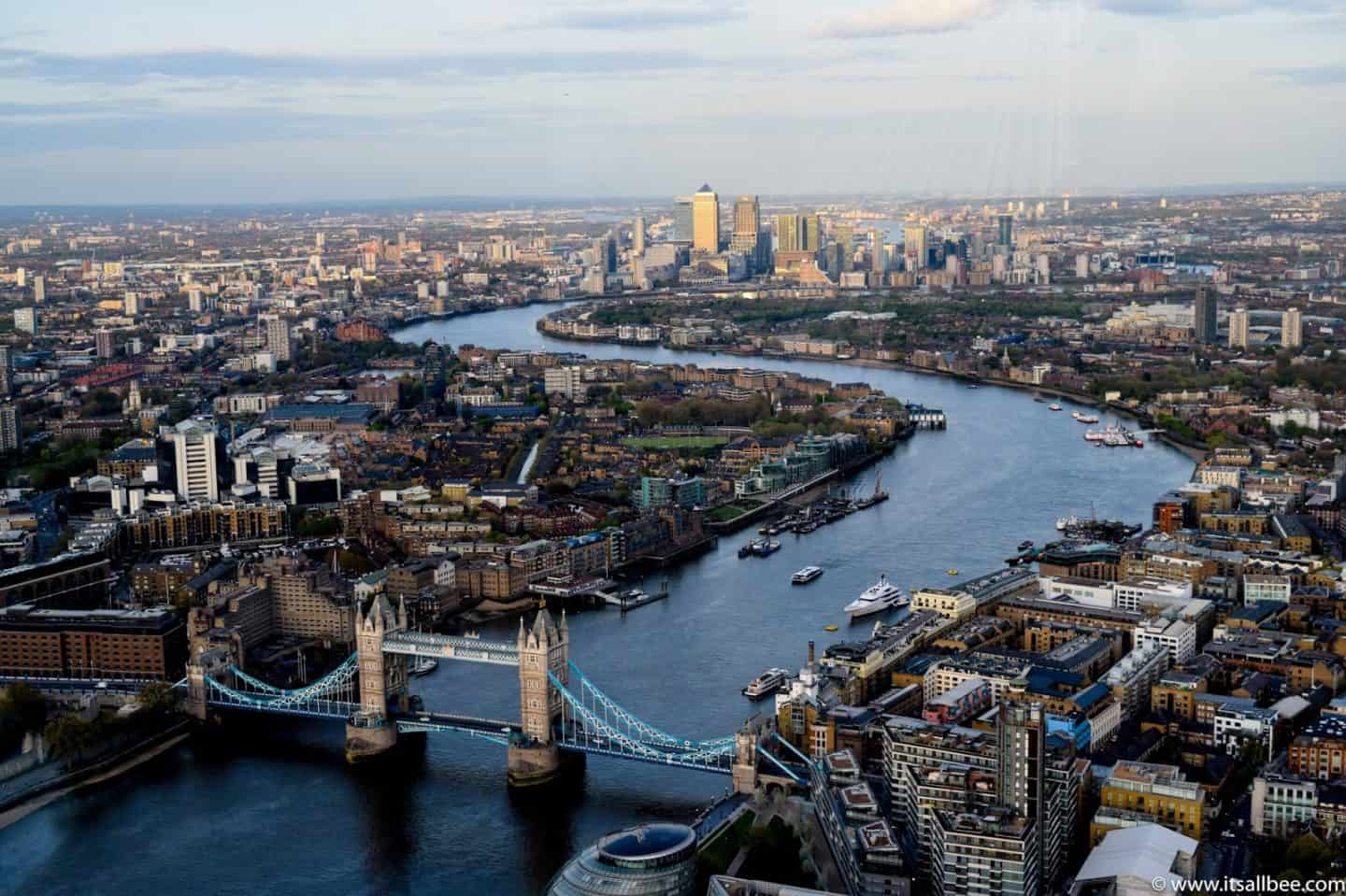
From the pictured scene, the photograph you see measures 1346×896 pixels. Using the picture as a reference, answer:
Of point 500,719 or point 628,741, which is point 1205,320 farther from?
point 628,741

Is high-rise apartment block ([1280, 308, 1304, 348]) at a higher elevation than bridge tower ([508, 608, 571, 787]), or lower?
higher

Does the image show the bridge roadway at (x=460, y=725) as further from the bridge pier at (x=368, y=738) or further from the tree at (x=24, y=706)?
the tree at (x=24, y=706)

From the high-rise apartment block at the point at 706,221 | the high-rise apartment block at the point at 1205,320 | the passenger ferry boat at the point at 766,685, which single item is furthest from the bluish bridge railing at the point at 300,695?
the high-rise apartment block at the point at 706,221

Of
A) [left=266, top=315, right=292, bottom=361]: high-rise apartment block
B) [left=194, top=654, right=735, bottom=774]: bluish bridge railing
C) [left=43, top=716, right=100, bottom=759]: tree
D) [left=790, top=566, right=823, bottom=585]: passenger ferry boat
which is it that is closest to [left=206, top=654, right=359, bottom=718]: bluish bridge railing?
[left=194, top=654, right=735, bottom=774]: bluish bridge railing

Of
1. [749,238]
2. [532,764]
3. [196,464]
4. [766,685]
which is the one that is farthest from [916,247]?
[532,764]

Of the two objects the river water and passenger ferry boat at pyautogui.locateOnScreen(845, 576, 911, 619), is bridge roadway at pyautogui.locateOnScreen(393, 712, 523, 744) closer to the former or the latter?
the river water

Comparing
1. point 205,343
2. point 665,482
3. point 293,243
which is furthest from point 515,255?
A: point 665,482
